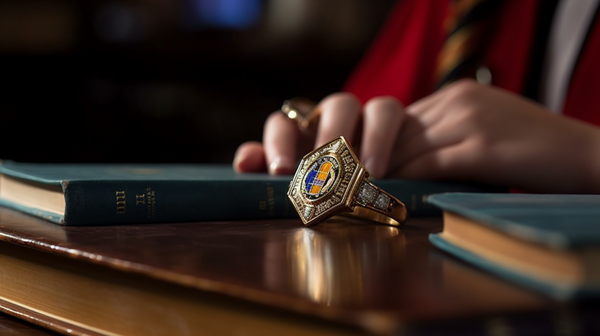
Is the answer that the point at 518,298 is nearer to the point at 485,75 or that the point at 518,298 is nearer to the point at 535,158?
the point at 535,158

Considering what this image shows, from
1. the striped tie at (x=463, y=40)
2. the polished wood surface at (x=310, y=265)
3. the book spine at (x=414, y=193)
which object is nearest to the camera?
the polished wood surface at (x=310, y=265)

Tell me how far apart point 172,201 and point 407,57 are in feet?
3.54

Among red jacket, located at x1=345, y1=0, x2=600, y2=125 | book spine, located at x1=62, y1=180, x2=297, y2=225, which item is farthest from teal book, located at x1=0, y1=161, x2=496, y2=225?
red jacket, located at x1=345, y1=0, x2=600, y2=125

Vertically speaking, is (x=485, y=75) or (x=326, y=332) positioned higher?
(x=485, y=75)

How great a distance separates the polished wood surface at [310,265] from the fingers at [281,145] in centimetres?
18

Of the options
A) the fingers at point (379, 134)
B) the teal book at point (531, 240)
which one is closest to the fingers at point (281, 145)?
the fingers at point (379, 134)

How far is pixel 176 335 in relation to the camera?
0.35 metres

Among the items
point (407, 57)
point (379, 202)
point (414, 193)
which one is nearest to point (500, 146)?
point (414, 193)

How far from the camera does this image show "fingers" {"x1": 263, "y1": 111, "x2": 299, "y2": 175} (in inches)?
30.1

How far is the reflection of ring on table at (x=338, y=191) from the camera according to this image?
0.57m

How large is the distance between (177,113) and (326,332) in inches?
85.8

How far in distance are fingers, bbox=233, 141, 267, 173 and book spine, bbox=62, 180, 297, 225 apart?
0.18m

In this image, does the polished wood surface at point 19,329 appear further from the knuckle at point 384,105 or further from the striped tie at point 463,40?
the striped tie at point 463,40

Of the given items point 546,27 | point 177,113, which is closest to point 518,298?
point 546,27
